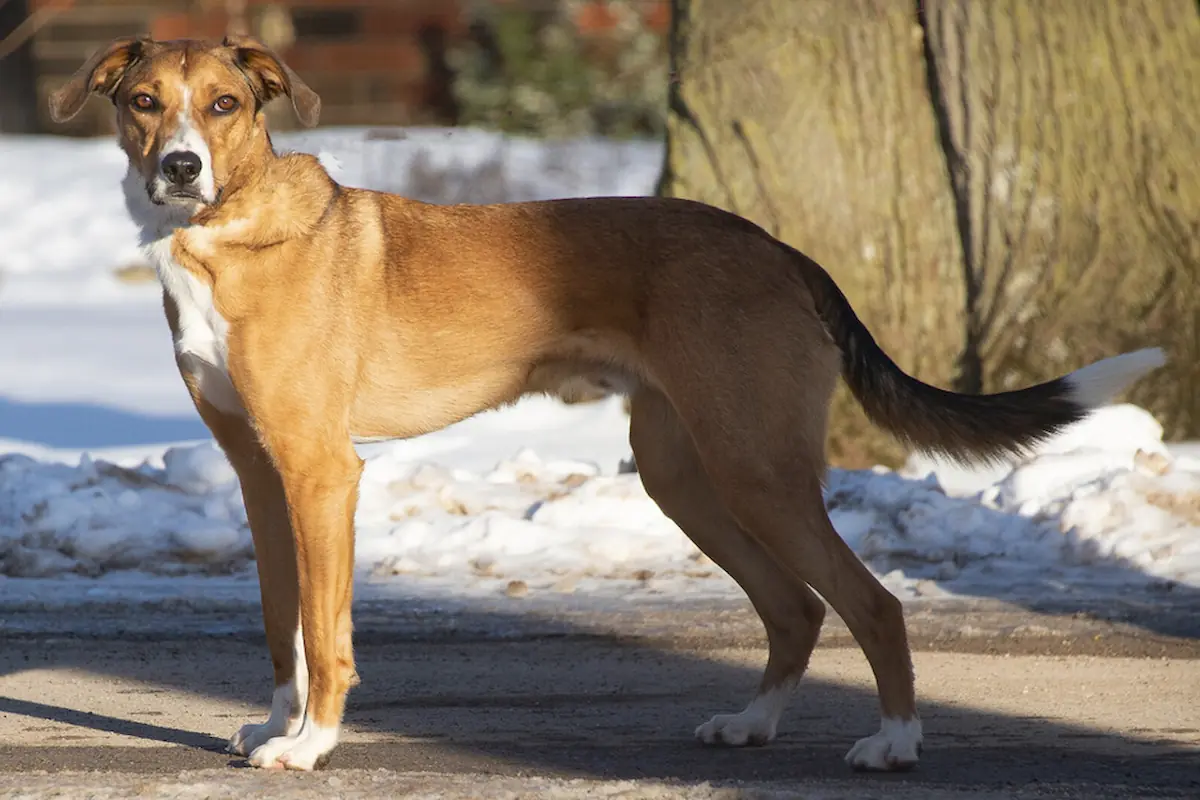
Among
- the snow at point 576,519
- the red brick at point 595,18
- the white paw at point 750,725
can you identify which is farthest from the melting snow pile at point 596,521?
the red brick at point 595,18

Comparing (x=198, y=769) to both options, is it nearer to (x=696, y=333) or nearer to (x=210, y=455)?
(x=696, y=333)

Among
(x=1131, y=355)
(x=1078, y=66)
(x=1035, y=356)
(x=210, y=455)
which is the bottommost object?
(x=210, y=455)

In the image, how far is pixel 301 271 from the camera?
15.4 ft

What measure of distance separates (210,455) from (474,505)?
1.36 m

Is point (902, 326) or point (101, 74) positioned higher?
point (101, 74)

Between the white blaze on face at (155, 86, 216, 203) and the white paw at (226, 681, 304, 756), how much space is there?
149 cm

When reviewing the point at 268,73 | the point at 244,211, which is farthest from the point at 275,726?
the point at 268,73

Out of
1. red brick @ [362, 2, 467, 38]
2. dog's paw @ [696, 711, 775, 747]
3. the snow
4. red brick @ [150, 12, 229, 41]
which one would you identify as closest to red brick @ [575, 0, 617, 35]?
red brick @ [362, 2, 467, 38]

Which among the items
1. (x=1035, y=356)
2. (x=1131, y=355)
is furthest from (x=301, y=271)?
(x=1035, y=356)

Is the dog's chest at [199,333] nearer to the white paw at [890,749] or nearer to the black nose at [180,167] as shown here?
the black nose at [180,167]

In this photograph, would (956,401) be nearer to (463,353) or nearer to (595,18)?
(463,353)

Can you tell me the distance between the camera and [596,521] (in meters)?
7.48

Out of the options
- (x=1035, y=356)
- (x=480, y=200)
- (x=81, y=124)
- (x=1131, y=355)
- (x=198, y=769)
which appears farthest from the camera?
(x=81, y=124)

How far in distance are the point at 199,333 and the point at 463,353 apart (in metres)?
0.83
